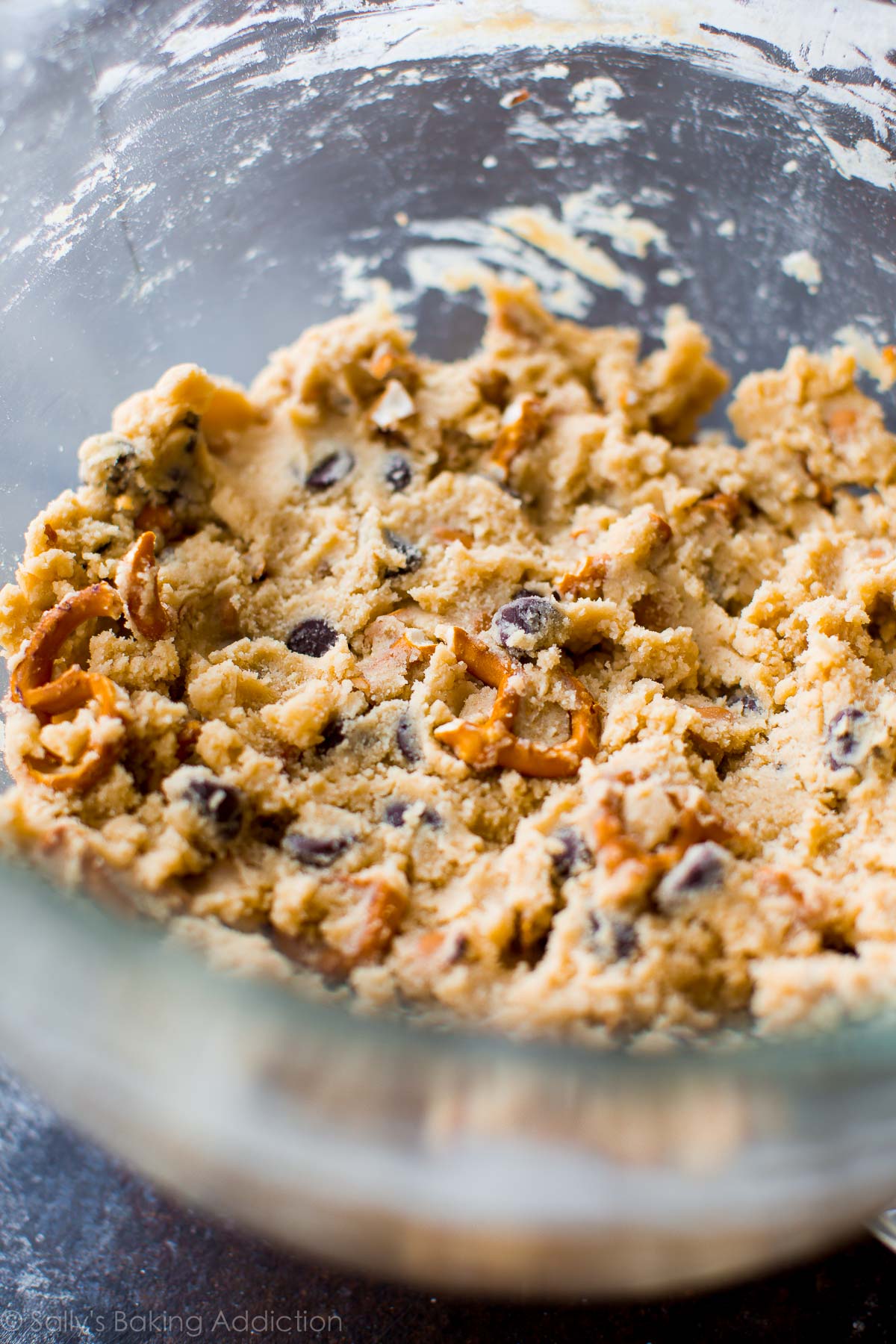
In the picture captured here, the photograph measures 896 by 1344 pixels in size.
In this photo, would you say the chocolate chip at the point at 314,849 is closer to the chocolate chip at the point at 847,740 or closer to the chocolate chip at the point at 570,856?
the chocolate chip at the point at 570,856

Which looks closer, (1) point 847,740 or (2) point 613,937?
(2) point 613,937

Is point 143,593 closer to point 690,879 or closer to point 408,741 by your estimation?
point 408,741

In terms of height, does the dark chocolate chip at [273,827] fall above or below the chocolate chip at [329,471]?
below

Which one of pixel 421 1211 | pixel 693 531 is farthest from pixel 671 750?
pixel 421 1211

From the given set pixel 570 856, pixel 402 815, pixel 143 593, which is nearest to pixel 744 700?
pixel 570 856

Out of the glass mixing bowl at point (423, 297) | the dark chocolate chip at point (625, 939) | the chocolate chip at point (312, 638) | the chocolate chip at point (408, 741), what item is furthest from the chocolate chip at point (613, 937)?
the chocolate chip at point (312, 638)

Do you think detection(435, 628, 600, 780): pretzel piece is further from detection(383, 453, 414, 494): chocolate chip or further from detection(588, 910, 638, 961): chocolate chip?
detection(383, 453, 414, 494): chocolate chip

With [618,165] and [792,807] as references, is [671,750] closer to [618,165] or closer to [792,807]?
[792,807]
